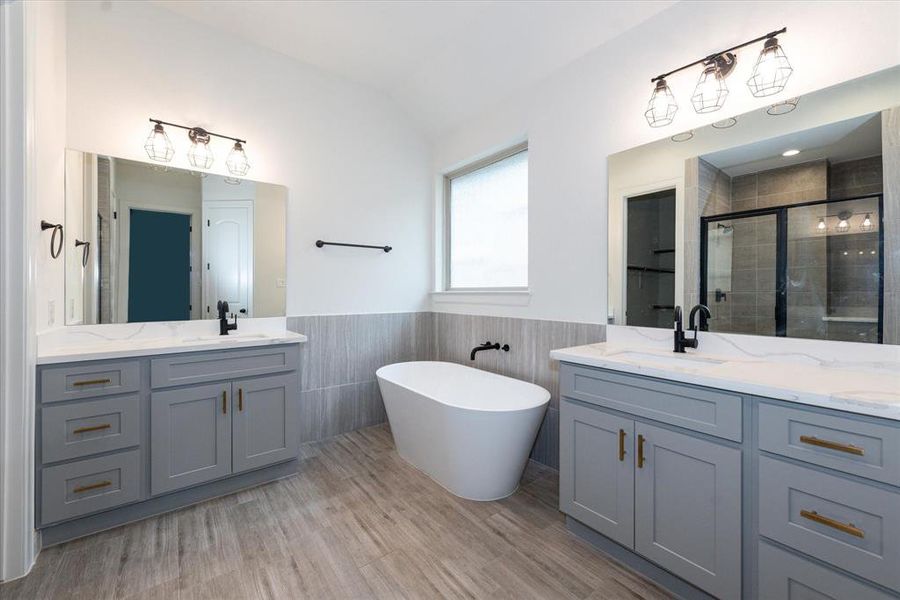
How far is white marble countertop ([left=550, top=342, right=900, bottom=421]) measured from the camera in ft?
3.44

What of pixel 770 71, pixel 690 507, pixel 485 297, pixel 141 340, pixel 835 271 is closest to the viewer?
pixel 690 507

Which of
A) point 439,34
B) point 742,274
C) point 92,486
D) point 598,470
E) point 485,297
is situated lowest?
point 92,486

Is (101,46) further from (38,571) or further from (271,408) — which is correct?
(38,571)

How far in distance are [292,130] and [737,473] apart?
3.24 m

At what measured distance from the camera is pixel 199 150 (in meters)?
2.44

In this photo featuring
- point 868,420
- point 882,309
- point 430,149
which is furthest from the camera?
point 430,149

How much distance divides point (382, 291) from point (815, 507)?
283cm

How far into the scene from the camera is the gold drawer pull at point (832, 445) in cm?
103

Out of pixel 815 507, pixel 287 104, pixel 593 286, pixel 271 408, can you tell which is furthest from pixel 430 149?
pixel 815 507

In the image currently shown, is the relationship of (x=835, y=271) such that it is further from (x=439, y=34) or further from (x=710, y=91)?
(x=439, y=34)

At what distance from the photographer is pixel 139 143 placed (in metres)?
2.26

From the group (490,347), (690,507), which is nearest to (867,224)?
(690,507)

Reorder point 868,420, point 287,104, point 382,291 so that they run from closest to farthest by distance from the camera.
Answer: point 868,420 → point 287,104 → point 382,291

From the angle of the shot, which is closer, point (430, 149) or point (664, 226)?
point (664, 226)
